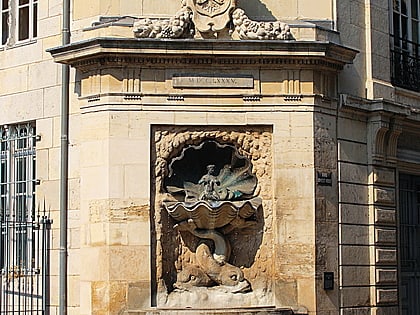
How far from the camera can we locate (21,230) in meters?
18.0

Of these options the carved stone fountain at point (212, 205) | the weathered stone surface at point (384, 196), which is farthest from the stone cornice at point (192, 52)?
the weathered stone surface at point (384, 196)

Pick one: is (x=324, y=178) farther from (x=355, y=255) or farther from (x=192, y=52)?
(x=192, y=52)

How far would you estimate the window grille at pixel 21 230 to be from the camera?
17.2m

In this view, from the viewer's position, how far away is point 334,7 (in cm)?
1720

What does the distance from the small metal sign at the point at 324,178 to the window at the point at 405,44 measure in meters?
2.86

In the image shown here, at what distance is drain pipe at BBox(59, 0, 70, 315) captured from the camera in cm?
1670

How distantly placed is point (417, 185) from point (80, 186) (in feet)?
21.4

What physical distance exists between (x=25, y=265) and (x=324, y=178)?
17.1ft

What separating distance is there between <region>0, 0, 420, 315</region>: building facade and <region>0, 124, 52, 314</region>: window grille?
72mm

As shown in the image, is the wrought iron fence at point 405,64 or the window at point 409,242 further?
the window at point 409,242

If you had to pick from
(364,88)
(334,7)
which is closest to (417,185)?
(364,88)

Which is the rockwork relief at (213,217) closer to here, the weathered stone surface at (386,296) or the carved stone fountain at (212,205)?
the carved stone fountain at (212,205)

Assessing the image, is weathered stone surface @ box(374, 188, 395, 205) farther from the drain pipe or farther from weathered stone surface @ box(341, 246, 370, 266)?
the drain pipe

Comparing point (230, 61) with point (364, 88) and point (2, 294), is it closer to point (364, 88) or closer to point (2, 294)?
point (364, 88)
